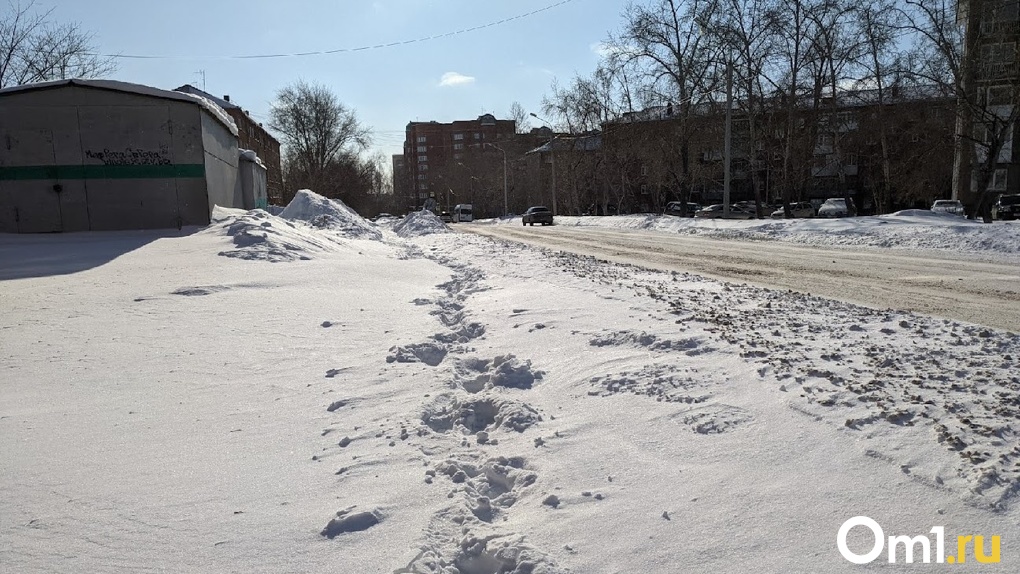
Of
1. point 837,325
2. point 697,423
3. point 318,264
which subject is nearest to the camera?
point 697,423

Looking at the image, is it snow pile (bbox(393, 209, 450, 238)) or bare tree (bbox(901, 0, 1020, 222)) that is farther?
snow pile (bbox(393, 209, 450, 238))

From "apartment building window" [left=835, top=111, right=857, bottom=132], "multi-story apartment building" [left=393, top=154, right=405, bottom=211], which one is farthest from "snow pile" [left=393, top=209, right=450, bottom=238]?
"multi-story apartment building" [left=393, top=154, right=405, bottom=211]

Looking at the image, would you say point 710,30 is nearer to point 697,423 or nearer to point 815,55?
point 815,55

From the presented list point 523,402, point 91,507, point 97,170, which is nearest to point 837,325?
point 523,402

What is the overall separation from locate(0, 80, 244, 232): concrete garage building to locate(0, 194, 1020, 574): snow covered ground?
31.2ft

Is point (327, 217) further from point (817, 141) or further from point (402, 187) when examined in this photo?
point (402, 187)

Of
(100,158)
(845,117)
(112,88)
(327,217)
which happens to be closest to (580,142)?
(845,117)

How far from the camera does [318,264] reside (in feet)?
35.1

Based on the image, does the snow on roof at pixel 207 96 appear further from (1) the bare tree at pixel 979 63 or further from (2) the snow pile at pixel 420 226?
(1) the bare tree at pixel 979 63

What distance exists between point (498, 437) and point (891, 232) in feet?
59.7

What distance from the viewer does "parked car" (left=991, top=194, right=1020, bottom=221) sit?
28781 mm

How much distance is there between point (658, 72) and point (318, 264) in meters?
29.3

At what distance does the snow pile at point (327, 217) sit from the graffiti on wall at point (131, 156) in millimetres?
4971

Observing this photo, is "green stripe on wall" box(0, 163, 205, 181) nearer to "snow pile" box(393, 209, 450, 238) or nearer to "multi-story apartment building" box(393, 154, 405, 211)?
"snow pile" box(393, 209, 450, 238)
